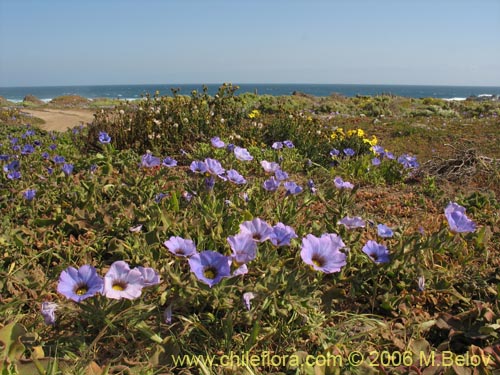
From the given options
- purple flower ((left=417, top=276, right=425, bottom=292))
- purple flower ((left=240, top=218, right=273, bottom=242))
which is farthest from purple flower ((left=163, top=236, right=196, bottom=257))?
purple flower ((left=417, top=276, right=425, bottom=292))

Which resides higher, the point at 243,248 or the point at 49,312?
the point at 243,248

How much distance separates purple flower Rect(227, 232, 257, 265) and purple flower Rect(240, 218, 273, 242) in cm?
15

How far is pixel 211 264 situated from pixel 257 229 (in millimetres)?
346

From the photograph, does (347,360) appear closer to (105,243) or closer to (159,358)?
(159,358)

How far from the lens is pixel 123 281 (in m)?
1.52

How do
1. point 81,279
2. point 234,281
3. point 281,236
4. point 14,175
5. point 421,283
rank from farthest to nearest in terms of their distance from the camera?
point 14,175 < point 421,283 < point 281,236 < point 234,281 < point 81,279

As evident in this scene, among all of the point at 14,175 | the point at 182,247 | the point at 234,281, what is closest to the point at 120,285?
the point at 182,247

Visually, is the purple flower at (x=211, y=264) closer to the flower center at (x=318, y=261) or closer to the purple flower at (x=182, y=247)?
the purple flower at (x=182, y=247)

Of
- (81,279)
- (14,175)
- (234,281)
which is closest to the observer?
(81,279)

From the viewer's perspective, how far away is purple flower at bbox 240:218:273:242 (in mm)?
1752

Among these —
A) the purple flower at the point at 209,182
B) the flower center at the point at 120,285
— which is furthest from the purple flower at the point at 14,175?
the flower center at the point at 120,285

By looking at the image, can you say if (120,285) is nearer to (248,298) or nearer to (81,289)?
(81,289)

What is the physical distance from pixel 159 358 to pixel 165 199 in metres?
1.35

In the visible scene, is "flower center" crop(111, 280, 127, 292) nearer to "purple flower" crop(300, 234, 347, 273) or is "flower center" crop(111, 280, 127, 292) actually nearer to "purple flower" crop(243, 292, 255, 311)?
"purple flower" crop(243, 292, 255, 311)
